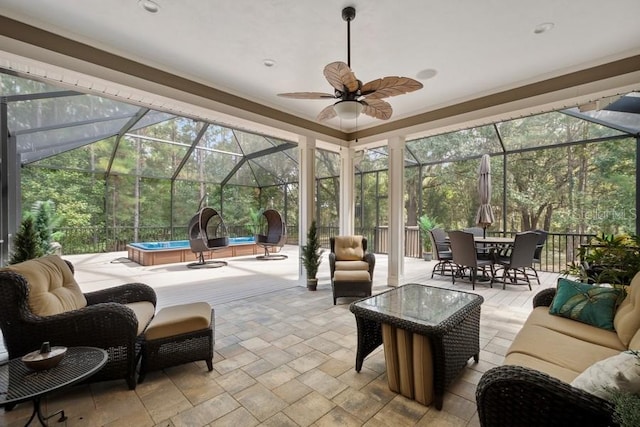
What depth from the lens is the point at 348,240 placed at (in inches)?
199

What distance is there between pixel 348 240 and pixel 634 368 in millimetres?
4043

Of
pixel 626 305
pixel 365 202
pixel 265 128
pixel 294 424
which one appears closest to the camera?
pixel 294 424

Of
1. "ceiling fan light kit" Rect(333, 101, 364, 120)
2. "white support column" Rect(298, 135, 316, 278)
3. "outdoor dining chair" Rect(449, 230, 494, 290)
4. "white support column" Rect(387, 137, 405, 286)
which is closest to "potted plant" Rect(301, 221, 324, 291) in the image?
"white support column" Rect(298, 135, 316, 278)

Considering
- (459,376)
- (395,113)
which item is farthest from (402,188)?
(459,376)

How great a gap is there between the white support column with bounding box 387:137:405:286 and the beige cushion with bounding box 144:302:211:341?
369cm

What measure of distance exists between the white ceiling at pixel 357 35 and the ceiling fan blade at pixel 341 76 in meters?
0.65

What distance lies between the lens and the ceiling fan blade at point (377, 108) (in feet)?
9.17

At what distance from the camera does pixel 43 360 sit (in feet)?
5.29

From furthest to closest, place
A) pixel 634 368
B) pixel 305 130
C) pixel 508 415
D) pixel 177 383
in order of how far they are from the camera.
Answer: pixel 305 130
pixel 177 383
pixel 508 415
pixel 634 368

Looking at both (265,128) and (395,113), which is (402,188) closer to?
(395,113)

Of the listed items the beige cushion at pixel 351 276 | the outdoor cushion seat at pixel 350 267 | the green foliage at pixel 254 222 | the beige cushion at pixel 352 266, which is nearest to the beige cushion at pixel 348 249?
the outdoor cushion seat at pixel 350 267

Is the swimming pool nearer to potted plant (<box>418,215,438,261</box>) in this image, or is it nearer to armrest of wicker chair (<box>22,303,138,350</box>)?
potted plant (<box>418,215,438,261</box>)

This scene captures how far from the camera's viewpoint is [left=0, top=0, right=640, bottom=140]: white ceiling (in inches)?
98.8

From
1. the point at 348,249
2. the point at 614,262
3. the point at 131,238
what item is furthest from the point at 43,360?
the point at 131,238
